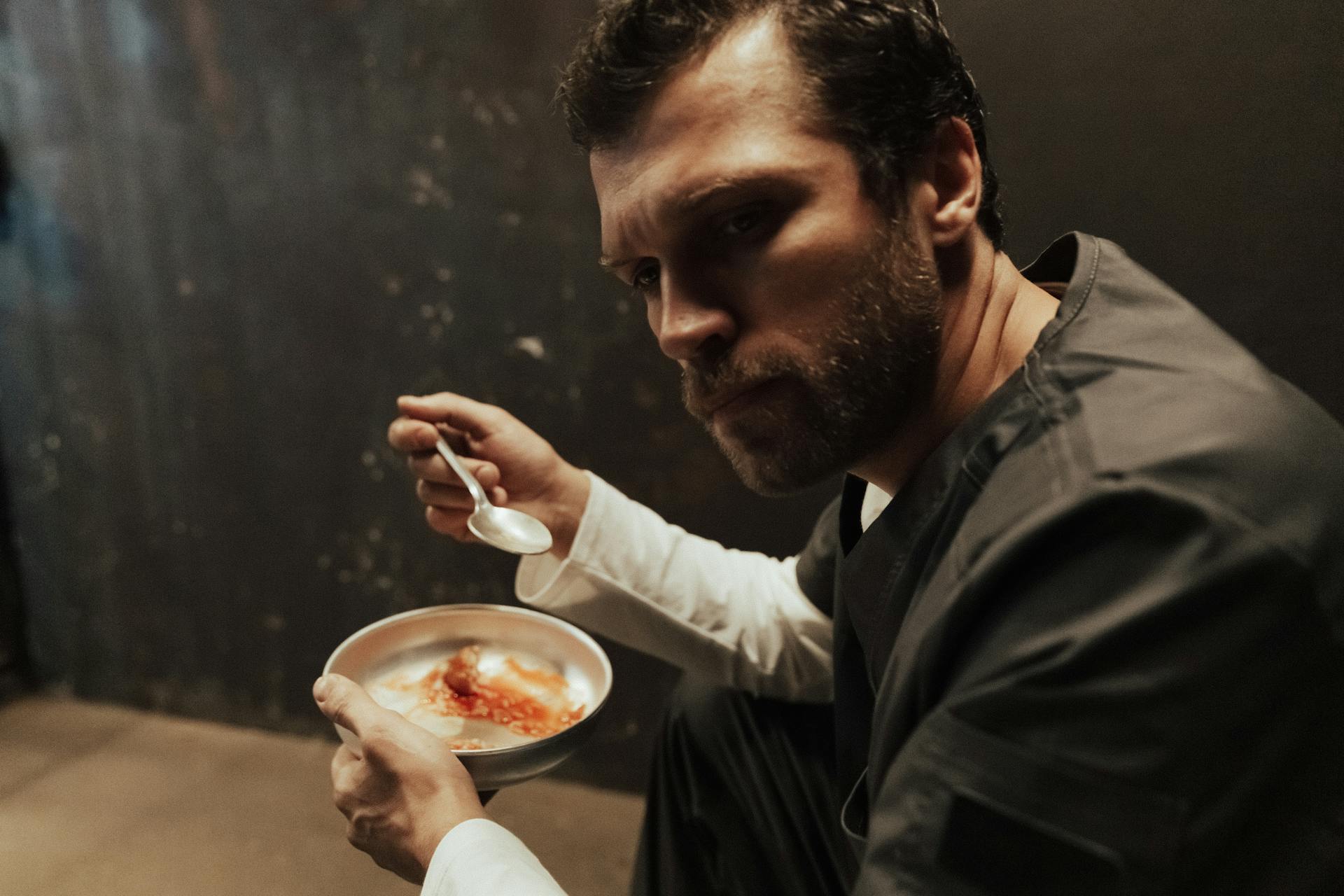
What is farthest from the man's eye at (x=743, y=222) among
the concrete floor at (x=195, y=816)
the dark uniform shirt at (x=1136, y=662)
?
the concrete floor at (x=195, y=816)

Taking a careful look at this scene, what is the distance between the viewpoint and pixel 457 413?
4.03 ft

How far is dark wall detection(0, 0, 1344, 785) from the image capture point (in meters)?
1.27

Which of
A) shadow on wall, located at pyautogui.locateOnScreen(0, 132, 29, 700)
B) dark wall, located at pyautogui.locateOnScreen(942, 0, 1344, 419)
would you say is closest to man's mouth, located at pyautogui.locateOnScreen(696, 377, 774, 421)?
dark wall, located at pyautogui.locateOnScreen(942, 0, 1344, 419)

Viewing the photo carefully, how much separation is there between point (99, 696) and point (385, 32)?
5.62 ft

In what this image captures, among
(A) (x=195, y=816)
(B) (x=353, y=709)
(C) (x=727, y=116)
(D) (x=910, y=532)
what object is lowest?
(A) (x=195, y=816)

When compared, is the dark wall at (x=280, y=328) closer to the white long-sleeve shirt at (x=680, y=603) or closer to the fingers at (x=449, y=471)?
the white long-sleeve shirt at (x=680, y=603)

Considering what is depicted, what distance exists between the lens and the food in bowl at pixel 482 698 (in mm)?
1030

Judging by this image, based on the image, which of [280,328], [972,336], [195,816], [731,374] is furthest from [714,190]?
[195,816]

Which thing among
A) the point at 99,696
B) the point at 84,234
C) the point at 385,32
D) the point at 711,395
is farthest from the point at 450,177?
the point at 99,696

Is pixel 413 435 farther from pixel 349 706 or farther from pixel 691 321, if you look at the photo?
pixel 691 321

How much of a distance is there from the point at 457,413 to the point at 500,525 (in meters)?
0.17

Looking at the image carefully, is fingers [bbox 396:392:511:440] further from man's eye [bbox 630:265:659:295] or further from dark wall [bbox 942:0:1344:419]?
dark wall [bbox 942:0:1344:419]

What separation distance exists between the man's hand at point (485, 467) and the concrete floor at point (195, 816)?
50 cm

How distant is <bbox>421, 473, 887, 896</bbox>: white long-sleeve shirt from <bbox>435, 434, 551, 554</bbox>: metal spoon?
3.1 inches
